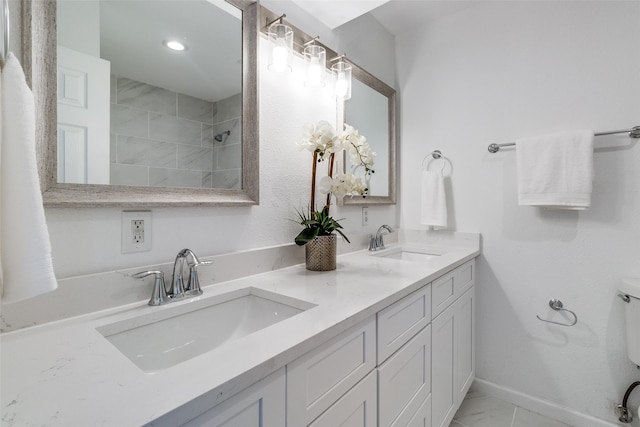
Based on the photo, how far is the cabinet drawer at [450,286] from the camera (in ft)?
4.00

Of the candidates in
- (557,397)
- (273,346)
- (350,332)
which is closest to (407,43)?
(350,332)

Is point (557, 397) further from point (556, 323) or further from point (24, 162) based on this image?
point (24, 162)

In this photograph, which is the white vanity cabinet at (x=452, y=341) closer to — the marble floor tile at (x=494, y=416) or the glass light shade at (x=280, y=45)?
the marble floor tile at (x=494, y=416)

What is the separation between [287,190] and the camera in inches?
49.9

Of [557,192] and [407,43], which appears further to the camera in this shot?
[407,43]

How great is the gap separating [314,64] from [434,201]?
1.05 m

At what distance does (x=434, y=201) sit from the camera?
1.80m

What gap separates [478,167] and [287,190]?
1.20m

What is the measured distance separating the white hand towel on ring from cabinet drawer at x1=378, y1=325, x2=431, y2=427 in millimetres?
804

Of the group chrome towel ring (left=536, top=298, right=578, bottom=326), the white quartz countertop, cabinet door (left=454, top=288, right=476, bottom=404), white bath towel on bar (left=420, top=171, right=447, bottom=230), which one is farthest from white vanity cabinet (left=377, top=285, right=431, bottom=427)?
chrome towel ring (left=536, top=298, right=578, bottom=326)

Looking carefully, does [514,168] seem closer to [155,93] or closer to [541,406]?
[541,406]

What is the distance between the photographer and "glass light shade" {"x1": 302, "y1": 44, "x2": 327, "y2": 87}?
51.7 inches

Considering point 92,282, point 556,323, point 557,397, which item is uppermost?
point 92,282

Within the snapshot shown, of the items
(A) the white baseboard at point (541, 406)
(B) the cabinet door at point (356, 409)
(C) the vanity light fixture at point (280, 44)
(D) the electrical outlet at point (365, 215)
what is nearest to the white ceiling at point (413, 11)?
(C) the vanity light fixture at point (280, 44)
